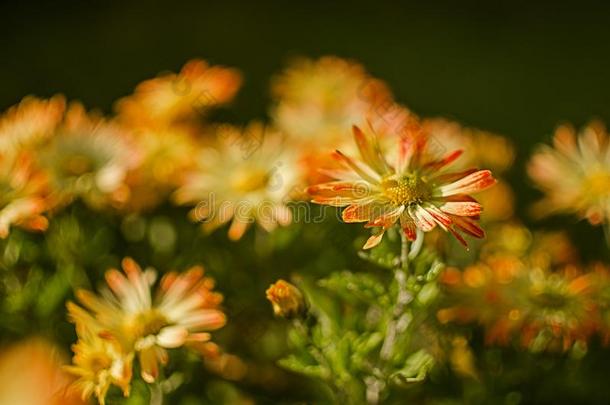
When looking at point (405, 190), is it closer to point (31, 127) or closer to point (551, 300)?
point (551, 300)

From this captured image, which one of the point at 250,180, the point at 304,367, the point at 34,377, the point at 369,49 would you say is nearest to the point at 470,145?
the point at 250,180

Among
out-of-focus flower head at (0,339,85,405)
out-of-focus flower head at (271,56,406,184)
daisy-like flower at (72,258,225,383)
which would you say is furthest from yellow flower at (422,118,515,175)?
out-of-focus flower head at (0,339,85,405)

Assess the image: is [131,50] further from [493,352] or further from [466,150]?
[493,352]

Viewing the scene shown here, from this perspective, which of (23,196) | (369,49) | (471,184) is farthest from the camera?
(369,49)

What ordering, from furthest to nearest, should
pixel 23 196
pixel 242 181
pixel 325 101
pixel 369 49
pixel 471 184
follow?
pixel 369 49, pixel 325 101, pixel 242 181, pixel 23 196, pixel 471 184

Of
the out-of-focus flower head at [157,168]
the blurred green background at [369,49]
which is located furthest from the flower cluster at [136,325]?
the blurred green background at [369,49]

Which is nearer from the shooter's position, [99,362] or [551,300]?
[99,362]
